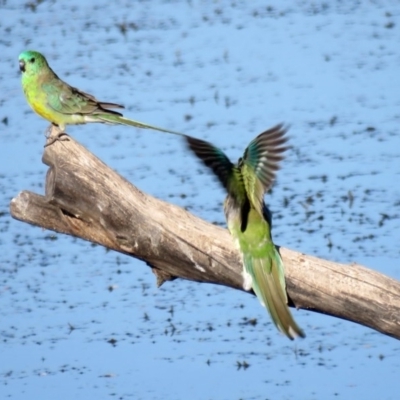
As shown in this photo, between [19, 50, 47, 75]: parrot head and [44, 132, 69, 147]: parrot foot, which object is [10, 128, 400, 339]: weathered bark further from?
[19, 50, 47, 75]: parrot head

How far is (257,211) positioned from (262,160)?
250 millimetres

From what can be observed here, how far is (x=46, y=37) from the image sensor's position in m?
12.7

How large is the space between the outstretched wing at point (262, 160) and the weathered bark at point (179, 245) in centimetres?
35

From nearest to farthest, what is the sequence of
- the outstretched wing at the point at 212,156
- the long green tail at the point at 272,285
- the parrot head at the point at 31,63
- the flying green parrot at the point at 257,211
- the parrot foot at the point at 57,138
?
the outstretched wing at the point at 212,156
the flying green parrot at the point at 257,211
the long green tail at the point at 272,285
the parrot foot at the point at 57,138
the parrot head at the point at 31,63

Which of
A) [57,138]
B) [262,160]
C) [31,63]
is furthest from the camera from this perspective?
[31,63]

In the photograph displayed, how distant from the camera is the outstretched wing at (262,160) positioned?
16.3ft

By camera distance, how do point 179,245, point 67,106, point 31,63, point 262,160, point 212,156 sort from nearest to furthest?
point 212,156
point 262,160
point 179,245
point 67,106
point 31,63

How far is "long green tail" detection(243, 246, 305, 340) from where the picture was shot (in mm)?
5105

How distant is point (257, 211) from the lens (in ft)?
17.0

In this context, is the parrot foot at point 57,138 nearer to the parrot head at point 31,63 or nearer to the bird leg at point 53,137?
the bird leg at point 53,137

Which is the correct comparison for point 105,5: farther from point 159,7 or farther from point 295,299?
point 295,299

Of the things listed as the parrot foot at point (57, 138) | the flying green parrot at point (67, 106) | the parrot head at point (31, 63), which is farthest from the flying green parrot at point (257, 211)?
the parrot head at point (31, 63)

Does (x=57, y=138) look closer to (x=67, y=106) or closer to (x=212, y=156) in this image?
(x=67, y=106)

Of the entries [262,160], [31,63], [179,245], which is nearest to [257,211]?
[262,160]
